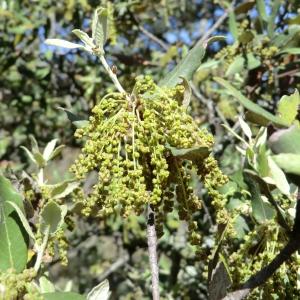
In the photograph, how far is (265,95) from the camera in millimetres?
2543

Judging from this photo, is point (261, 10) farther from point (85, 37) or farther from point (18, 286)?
point (18, 286)

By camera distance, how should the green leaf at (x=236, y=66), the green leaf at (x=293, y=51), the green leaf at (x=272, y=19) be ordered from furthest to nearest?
the green leaf at (x=272, y=19) < the green leaf at (x=236, y=66) < the green leaf at (x=293, y=51)

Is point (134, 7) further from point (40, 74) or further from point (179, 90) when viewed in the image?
point (179, 90)

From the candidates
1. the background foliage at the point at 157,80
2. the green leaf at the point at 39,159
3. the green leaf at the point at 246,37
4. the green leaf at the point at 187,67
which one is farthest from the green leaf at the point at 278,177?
the green leaf at the point at 246,37

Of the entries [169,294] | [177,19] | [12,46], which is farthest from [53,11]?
[177,19]

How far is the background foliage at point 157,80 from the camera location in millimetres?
1550

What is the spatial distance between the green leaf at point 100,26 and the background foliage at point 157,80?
405 mm

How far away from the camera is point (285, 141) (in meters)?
0.86

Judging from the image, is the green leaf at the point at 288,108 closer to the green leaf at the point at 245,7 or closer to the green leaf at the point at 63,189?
the green leaf at the point at 63,189

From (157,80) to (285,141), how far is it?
8.13 feet

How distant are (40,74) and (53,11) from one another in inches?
16.4

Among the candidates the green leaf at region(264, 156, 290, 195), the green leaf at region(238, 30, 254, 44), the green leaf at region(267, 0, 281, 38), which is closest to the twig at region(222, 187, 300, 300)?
the green leaf at region(264, 156, 290, 195)

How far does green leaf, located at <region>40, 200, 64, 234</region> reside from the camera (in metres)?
1.08

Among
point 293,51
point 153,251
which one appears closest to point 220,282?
point 153,251
